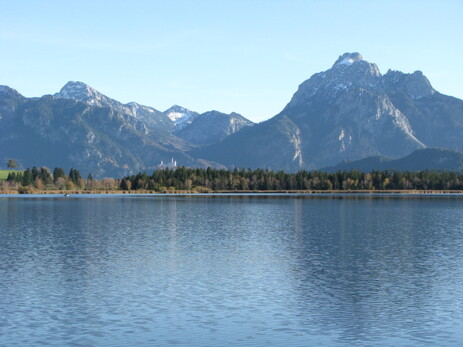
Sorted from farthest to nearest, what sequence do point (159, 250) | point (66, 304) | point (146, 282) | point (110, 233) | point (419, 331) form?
point (110, 233) < point (159, 250) < point (146, 282) < point (66, 304) < point (419, 331)

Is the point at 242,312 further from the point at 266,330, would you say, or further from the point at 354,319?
the point at 354,319

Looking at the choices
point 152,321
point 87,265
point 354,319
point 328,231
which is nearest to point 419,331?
point 354,319

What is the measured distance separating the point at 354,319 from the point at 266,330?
6.10m

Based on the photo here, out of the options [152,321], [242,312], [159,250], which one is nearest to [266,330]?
[242,312]

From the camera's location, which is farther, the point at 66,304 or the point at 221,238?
the point at 221,238

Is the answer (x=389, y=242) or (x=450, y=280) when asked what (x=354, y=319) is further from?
(x=389, y=242)

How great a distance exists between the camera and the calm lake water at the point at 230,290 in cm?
3338

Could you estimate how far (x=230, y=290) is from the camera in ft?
150

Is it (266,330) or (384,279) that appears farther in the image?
(384,279)

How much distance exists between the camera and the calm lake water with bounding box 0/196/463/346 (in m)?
33.4

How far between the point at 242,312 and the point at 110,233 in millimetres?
55476

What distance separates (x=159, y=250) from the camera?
69500 millimetres

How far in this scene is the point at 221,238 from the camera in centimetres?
8362

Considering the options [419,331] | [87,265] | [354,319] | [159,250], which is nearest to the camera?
[419,331]
